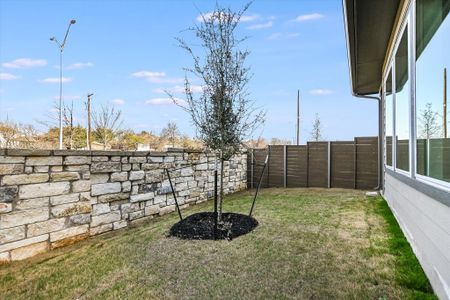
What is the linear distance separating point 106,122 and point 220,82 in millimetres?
8276

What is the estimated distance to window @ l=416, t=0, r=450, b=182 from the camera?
172cm

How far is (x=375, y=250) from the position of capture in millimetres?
2965

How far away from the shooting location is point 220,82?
3.96m

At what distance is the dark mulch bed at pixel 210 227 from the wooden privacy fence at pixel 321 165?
12.7 feet

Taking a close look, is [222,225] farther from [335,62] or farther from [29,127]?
[29,127]

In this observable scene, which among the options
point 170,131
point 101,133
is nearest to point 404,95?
point 101,133

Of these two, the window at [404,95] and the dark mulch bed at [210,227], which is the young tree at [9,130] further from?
the window at [404,95]

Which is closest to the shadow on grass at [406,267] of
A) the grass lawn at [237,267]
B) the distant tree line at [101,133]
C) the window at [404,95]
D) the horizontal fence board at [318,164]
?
the grass lawn at [237,267]

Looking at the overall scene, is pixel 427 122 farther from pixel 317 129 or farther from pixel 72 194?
pixel 317 129

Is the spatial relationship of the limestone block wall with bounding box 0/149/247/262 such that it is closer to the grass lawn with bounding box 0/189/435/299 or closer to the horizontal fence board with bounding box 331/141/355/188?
the grass lawn with bounding box 0/189/435/299

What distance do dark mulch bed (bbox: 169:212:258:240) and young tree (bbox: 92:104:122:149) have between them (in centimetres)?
777

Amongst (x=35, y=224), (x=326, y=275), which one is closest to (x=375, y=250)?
(x=326, y=275)

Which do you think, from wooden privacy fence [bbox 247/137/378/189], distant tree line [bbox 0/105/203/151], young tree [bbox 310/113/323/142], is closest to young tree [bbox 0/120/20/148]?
distant tree line [bbox 0/105/203/151]

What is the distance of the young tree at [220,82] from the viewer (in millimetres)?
3965
